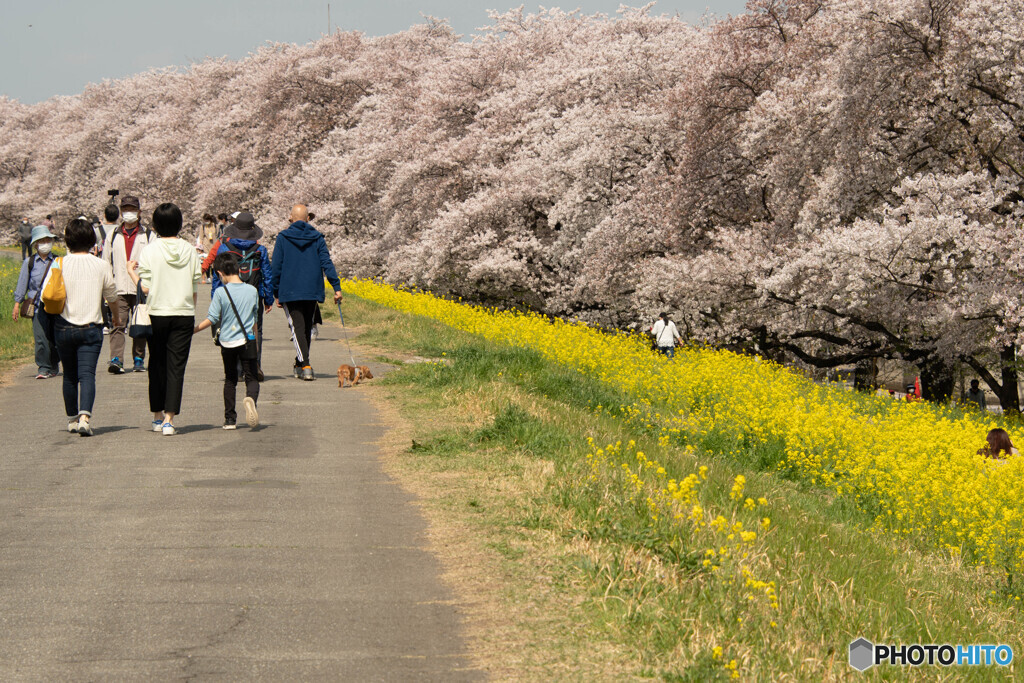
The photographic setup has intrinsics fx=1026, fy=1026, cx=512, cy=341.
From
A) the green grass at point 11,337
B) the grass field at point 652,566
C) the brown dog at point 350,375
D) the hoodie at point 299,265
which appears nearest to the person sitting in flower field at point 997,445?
the grass field at point 652,566

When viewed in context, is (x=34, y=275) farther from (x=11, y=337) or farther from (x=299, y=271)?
(x=11, y=337)

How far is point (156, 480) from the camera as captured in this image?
7375 millimetres

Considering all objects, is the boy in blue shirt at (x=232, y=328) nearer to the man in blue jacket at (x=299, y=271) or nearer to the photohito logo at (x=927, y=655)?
the man in blue jacket at (x=299, y=271)

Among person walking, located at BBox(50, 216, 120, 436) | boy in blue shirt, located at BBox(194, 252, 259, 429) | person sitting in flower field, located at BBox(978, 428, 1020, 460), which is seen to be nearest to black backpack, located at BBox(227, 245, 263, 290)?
boy in blue shirt, located at BBox(194, 252, 259, 429)

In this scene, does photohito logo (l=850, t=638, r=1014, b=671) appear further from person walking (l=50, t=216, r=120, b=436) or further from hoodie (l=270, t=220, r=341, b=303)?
hoodie (l=270, t=220, r=341, b=303)

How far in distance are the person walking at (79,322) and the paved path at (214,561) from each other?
0.40 meters

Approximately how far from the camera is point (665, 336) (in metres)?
26.2

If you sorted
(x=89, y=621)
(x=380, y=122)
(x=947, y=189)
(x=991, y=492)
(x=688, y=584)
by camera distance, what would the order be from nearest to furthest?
(x=89, y=621), (x=688, y=584), (x=991, y=492), (x=947, y=189), (x=380, y=122)

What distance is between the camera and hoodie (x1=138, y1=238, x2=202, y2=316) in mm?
9266

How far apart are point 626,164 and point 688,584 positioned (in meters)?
27.6

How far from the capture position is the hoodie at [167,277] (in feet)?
30.4

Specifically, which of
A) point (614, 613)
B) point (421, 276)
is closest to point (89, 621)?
point (614, 613)

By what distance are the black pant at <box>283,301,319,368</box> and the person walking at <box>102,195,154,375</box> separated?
203 centimetres

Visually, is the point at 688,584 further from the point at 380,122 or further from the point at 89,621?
the point at 380,122
